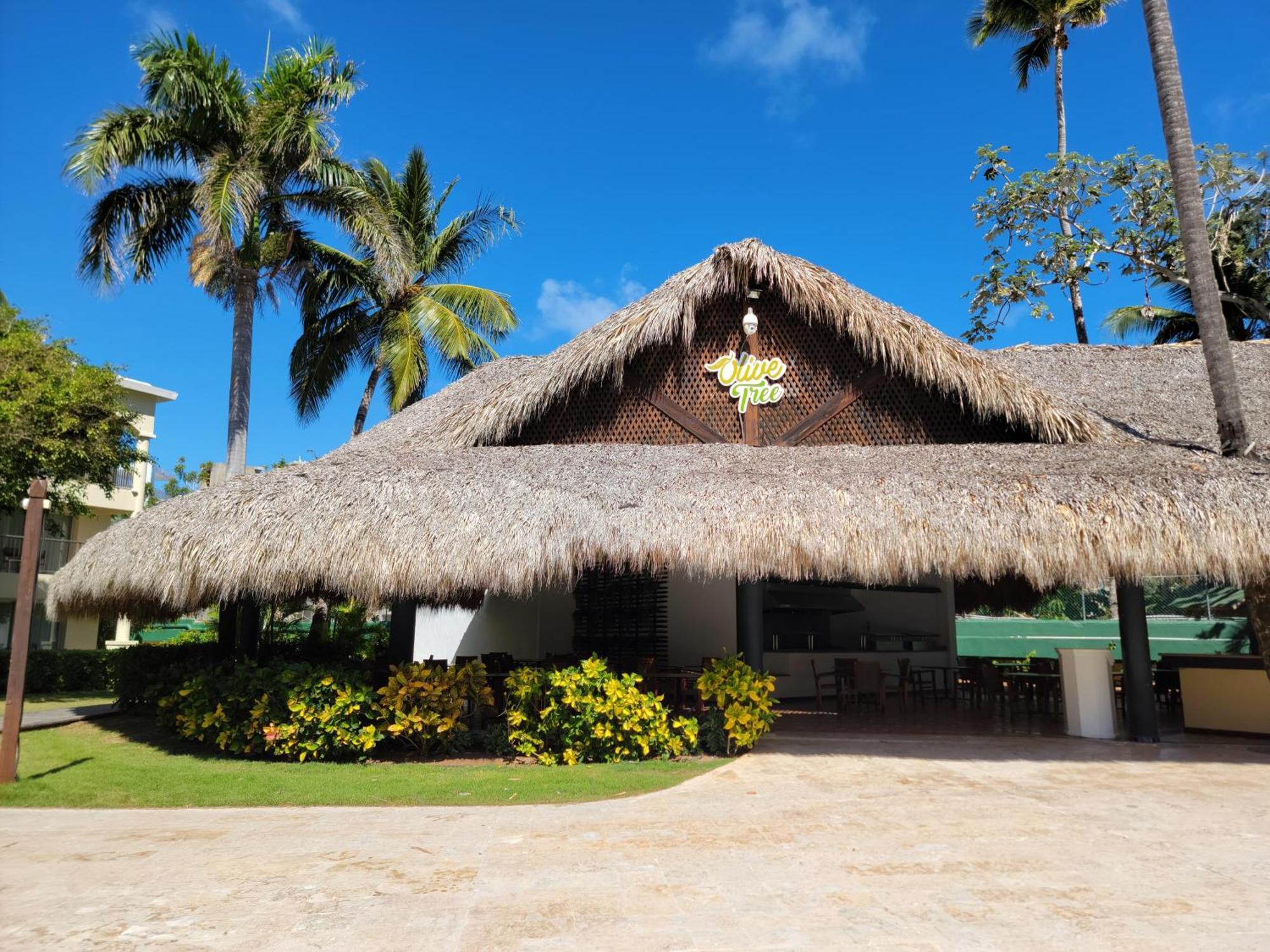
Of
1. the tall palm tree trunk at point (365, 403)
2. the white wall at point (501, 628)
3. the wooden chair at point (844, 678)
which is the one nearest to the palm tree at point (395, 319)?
the tall palm tree trunk at point (365, 403)

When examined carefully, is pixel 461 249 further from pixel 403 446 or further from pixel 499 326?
pixel 403 446

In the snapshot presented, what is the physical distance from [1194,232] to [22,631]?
1083 centimetres

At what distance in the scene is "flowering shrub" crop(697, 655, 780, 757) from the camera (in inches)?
304

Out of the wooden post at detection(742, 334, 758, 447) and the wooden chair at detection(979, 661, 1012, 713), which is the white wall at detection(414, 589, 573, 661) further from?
the wooden chair at detection(979, 661, 1012, 713)

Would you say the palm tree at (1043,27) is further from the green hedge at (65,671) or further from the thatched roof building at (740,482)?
the green hedge at (65,671)

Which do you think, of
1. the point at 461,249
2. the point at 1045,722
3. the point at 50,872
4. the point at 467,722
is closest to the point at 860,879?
the point at 50,872

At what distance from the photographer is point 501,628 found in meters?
14.0

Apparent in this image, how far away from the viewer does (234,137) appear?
1455cm

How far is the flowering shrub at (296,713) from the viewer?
7602 mm

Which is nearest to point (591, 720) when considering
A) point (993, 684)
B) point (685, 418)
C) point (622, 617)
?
point (685, 418)

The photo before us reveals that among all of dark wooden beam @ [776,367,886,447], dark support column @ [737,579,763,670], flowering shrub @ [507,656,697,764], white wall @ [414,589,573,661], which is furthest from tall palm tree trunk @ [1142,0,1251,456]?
white wall @ [414,589,573,661]

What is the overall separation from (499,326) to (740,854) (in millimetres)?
16583

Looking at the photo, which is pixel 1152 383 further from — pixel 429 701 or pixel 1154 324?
pixel 1154 324

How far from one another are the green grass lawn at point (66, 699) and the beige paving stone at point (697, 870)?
787 centimetres
